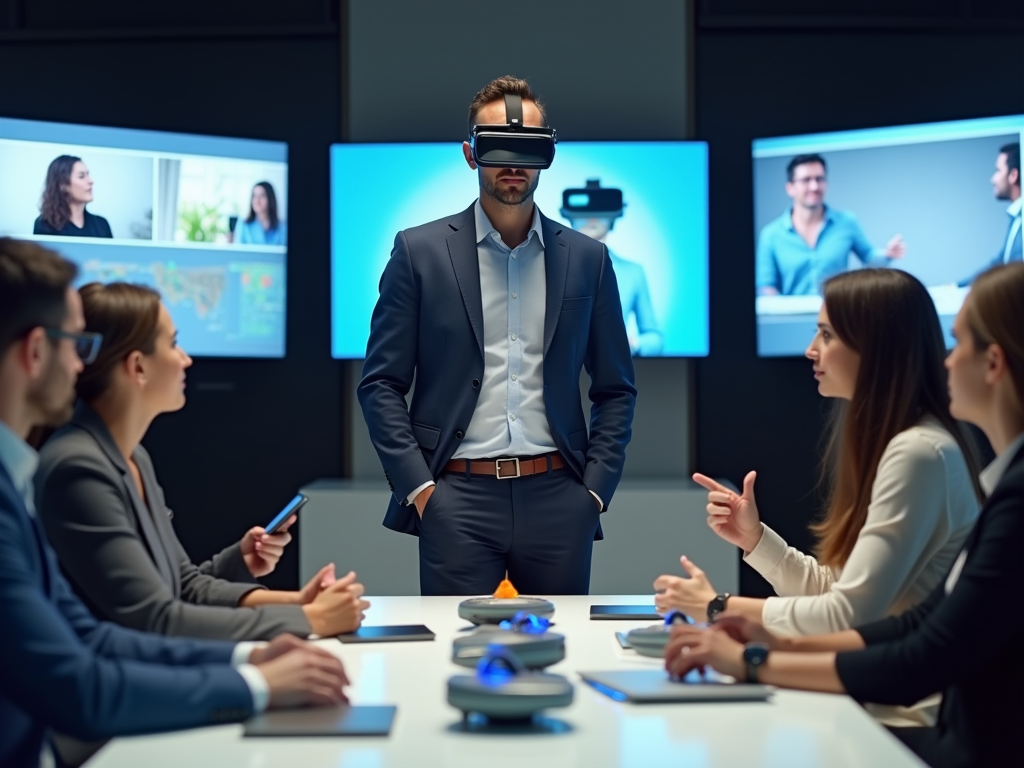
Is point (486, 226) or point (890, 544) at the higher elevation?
point (486, 226)

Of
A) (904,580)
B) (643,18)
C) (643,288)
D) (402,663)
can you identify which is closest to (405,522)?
(402,663)

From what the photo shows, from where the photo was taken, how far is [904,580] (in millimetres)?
2064

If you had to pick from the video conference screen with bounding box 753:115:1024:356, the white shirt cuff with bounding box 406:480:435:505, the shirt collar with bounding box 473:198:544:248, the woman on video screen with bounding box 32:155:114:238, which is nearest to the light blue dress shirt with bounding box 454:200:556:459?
the shirt collar with bounding box 473:198:544:248

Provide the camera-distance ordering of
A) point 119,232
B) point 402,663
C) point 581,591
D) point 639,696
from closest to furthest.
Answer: point 639,696 → point 402,663 → point 581,591 → point 119,232

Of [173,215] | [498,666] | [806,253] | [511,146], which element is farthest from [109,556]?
[806,253]

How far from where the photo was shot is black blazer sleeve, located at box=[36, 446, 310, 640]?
6.48 feet

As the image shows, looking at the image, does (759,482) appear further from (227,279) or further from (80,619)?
(80,619)

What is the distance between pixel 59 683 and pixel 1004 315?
141cm

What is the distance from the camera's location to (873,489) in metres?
2.14

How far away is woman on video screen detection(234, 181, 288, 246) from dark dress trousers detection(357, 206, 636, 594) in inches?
93.8

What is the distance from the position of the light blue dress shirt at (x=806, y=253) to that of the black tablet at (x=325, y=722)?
4.17m

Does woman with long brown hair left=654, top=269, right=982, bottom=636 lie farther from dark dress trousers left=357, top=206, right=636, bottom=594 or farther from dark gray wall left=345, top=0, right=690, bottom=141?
dark gray wall left=345, top=0, right=690, bottom=141

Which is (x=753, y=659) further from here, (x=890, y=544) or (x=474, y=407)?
(x=474, y=407)

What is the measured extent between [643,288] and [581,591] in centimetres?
260
